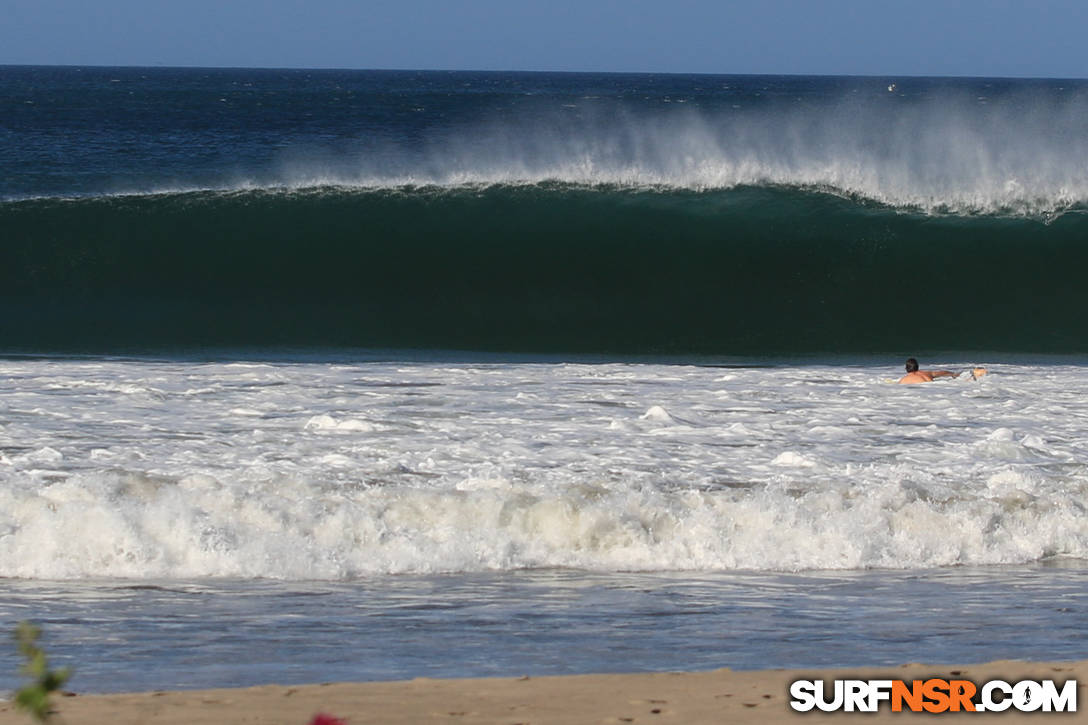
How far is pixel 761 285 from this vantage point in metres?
16.2

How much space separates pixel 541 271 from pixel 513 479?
10.0m

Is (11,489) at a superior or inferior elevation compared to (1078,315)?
inferior

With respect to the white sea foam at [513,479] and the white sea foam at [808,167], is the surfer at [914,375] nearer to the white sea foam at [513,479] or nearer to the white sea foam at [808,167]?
the white sea foam at [513,479]

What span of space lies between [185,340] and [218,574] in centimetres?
870

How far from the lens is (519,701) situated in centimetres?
389

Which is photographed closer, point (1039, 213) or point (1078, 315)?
point (1078, 315)

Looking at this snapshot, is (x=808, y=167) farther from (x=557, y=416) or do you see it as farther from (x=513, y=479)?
(x=513, y=479)

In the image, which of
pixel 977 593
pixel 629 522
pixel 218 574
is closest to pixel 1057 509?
pixel 977 593

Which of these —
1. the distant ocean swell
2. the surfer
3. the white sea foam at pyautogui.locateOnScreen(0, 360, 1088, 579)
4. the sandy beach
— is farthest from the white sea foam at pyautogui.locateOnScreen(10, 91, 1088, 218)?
the sandy beach

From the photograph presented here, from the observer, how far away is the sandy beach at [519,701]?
12.3 feet

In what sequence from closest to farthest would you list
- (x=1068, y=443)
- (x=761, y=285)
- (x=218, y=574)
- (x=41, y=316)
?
1. (x=218, y=574)
2. (x=1068, y=443)
3. (x=41, y=316)
4. (x=761, y=285)

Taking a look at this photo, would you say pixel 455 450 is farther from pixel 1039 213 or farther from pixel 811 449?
pixel 1039 213

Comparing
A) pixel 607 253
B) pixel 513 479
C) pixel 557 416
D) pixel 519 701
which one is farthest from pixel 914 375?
pixel 607 253

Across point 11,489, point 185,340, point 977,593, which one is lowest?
point 977,593
